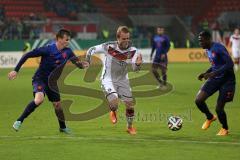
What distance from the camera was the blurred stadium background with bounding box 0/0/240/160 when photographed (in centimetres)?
1114

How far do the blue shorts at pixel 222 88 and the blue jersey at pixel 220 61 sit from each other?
14cm

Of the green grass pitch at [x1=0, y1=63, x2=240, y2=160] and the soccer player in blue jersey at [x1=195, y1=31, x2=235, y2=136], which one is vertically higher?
the soccer player in blue jersey at [x1=195, y1=31, x2=235, y2=136]

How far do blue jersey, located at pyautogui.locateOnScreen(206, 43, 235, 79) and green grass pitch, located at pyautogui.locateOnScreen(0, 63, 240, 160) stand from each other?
1272mm

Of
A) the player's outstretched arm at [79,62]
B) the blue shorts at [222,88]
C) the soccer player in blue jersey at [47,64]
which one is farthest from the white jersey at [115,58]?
the blue shorts at [222,88]

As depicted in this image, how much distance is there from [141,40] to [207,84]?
31.9 metres

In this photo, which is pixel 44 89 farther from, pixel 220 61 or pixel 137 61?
pixel 220 61

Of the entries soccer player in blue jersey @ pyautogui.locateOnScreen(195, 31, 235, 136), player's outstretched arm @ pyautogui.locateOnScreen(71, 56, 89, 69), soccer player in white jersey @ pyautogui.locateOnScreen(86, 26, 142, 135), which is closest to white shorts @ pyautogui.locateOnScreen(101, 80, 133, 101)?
soccer player in white jersey @ pyautogui.locateOnScreen(86, 26, 142, 135)

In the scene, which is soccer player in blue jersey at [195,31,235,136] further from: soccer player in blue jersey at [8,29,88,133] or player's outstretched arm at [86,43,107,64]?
soccer player in blue jersey at [8,29,88,133]

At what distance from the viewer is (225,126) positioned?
12898mm

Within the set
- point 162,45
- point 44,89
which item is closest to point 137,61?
point 44,89

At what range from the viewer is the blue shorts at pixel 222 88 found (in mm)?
12828

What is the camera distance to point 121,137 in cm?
1270

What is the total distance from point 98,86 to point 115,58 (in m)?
13.1

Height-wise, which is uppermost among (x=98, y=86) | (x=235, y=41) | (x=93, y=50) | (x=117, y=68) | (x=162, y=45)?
(x=93, y=50)
